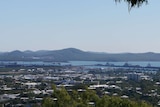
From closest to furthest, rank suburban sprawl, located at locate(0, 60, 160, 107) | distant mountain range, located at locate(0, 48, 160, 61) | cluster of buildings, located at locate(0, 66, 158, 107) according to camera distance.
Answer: suburban sprawl, located at locate(0, 60, 160, 107) → cluster of buildings, located at locate(0, 66, 158, 107) → distant mountain range, located at locate(0, 48, 160, 61)

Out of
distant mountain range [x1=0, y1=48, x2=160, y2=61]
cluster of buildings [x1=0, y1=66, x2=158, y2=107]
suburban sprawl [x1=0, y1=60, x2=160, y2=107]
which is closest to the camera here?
suburban sprawl [x1=0, y1=60, x2=160, y2=107]

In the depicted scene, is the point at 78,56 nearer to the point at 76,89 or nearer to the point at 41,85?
the point at 41,85

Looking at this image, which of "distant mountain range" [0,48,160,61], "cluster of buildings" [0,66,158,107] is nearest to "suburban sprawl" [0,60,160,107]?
"cluster of buildings" [0,66,158,107]

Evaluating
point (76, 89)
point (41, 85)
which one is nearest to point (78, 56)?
point (41, 85)

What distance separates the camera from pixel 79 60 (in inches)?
6919

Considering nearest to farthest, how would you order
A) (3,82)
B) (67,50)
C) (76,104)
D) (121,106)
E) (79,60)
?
1. (76,104)
2. (121,106)
3. (3,82)
4. (79,60)
5. (67,50)

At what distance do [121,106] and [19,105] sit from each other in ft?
73.4

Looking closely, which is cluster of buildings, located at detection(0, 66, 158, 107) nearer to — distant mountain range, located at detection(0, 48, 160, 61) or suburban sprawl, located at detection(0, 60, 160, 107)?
suburban sprawl, located at detection(0, 60, 160, 107)

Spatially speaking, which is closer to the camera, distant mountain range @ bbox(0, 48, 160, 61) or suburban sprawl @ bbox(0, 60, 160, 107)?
suburban sprawl @ bbox(0, 60, 160, 107)

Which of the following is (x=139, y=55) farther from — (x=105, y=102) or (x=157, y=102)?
(x=105, y=102)

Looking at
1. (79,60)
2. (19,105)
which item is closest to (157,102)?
(19,105)

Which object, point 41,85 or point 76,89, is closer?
point 76,89

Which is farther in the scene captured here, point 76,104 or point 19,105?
point 19,105

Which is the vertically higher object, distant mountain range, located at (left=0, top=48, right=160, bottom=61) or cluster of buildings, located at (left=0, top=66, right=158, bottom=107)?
distant mountain range, located at (left=0, top=48, right=160, bottom=61)
